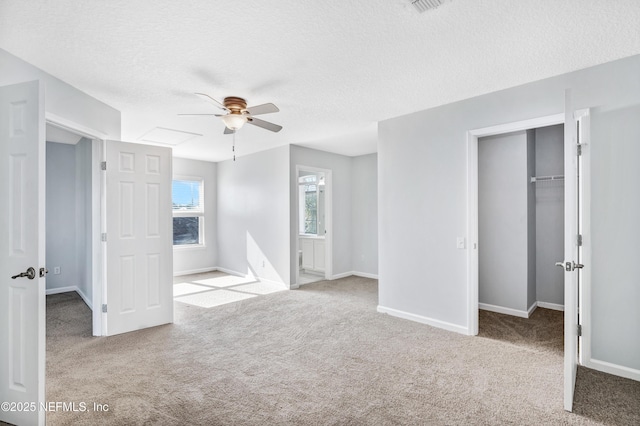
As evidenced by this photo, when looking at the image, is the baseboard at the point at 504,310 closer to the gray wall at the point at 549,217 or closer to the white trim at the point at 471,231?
the gray wall at the point at 549,217

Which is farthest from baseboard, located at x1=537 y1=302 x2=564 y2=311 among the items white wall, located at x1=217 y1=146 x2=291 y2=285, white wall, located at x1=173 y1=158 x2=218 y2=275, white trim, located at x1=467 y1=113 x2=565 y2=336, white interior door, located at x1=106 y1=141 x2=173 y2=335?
white wall, located at x1=173 y1=158 x2=218 y2=275

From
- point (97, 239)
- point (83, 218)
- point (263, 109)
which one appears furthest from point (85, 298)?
point (263, 109)

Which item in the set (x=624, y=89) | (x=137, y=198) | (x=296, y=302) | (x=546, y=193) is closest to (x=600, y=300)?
(x=624, y=89)

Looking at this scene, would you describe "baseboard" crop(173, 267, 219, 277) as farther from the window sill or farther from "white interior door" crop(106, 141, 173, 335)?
"white interior door" crop(106, 141, 173, 335)

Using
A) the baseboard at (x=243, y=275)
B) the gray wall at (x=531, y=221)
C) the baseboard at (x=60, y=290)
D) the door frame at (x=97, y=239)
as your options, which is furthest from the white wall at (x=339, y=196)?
→ the baseboard at (x=60, y=290)

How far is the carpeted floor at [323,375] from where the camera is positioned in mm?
2119

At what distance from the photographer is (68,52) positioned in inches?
96.0

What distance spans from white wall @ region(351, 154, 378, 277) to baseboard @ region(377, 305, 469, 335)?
7.39 feet

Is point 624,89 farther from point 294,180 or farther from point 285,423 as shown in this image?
point 294,180

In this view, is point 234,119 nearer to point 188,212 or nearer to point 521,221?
point 521,221

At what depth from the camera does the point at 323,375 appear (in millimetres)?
2635

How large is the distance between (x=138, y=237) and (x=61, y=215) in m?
3.03

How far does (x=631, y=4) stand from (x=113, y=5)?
123 inches

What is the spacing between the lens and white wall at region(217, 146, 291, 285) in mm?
5766
